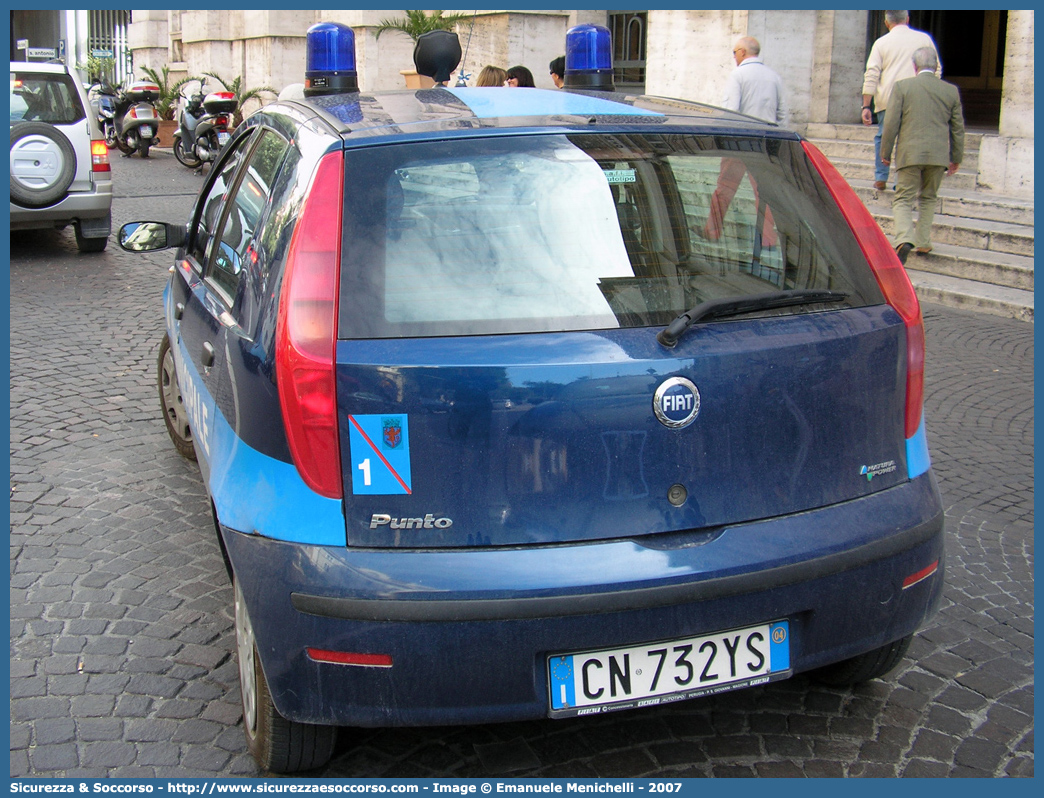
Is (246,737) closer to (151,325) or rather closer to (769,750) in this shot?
(769,750)

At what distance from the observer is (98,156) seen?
10836 mm

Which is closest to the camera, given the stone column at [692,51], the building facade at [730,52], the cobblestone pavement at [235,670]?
the cobblestone pavement at [235,670]

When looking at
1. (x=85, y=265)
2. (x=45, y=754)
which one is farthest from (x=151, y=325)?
(x=45, y=754)

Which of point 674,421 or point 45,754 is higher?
point 674,421

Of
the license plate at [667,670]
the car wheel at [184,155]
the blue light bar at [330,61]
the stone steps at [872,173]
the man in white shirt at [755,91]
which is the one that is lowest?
the license plate at [667,670]

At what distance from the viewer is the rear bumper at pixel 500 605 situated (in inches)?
91.2

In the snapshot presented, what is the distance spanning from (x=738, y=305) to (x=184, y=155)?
61.7 feet

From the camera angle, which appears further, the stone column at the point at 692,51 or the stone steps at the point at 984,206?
the stone column at the point at 692,51

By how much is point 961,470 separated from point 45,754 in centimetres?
389

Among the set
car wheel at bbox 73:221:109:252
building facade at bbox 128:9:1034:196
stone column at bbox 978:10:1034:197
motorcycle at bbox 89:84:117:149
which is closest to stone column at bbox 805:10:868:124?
building facade at bbox 128:9:1034:196

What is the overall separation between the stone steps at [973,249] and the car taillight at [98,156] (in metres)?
7.32

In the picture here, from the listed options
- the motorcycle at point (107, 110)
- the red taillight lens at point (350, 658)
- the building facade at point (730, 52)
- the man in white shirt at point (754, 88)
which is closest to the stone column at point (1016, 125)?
the building facade at point (730, 52)

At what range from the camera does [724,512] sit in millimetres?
2477

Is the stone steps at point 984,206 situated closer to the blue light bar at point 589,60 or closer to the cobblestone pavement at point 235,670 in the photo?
the cobblestone pavement at point 235,670
